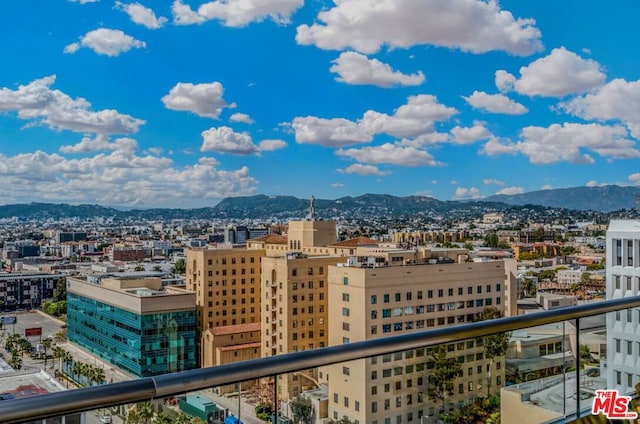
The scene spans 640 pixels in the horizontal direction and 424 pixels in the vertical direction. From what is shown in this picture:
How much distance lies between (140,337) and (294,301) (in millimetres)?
7113

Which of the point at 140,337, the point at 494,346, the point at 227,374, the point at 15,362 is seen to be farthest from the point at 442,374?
the point at 15,362

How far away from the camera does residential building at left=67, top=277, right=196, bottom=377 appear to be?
1021 inches

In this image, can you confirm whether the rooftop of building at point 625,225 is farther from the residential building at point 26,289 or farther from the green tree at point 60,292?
the residential building at point 26,289

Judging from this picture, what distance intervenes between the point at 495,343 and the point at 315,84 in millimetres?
63455

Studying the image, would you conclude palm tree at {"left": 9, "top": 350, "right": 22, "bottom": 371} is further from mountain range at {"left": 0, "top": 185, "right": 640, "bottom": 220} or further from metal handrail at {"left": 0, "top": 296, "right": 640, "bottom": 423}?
mountain range at {"left": 0, "top": 185, "right": 640, "bottom": 220}

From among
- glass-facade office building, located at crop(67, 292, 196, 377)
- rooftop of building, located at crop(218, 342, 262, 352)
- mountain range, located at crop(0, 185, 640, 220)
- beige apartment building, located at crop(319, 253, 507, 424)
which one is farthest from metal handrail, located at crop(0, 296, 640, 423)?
mountain range, located at crop(0, 185, 640, 220)

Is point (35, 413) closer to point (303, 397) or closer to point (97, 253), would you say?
point (303, 397)

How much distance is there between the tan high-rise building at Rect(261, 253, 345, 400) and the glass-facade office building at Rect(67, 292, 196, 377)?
14.8 ft

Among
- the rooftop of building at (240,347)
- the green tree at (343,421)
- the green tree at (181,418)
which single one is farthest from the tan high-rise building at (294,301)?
the green tree at (181,418)

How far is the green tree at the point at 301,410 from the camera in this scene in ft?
4.64

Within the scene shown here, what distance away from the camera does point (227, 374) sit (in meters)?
1.17

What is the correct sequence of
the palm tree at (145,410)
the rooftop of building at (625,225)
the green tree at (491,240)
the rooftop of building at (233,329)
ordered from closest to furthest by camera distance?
1. the palm tree at (145,410)
2. the rooftop of building at (625,225)
3. the rooftop of building at (233,329)
4. the green tree at (491,240)

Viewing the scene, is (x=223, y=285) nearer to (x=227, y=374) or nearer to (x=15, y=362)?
(x=15, y=362)

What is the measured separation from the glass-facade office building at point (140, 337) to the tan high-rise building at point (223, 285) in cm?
110
